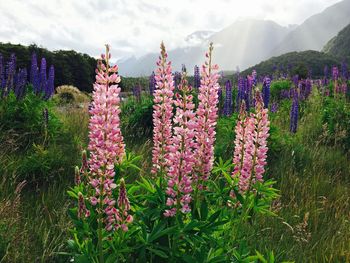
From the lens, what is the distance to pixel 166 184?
237 centimetres

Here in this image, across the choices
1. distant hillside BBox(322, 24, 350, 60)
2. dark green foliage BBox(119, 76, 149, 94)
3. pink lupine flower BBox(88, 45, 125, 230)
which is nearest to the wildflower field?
pink lupine flower BBox(88, 45, 125, 230)

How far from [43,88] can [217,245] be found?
206 inches

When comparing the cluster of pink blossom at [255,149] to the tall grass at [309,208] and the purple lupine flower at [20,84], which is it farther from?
the purple lupine flower at [20,84]

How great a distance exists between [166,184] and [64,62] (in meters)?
15.2

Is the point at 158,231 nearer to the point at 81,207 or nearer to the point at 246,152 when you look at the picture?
the point at 81,207

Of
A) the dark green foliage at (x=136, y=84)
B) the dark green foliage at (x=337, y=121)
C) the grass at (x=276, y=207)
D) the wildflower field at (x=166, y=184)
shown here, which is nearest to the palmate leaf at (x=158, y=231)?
the wildflower field at (x=166, y=184)

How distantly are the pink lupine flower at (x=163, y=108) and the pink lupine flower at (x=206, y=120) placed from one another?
201mm

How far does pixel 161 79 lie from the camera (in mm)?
2277

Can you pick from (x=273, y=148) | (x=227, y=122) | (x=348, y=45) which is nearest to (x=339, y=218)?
(x=273, y=148)

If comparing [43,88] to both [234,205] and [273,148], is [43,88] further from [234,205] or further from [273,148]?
[234,205]

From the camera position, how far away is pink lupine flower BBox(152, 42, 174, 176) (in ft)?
7.32

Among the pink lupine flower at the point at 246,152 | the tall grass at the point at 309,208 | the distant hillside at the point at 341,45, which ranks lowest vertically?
the tall grass at the point at 309,208

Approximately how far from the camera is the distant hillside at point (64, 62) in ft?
48.3

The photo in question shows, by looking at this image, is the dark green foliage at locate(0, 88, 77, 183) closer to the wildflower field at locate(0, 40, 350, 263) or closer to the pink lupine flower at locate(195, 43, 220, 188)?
the wildflower field at locate(0, 40, 350, 263)
